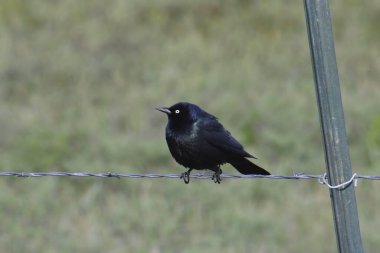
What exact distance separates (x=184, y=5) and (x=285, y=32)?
1.62 m

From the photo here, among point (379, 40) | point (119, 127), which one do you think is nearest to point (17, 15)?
point (119, 127)

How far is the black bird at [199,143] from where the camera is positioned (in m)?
5.98

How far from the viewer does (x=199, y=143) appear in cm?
600

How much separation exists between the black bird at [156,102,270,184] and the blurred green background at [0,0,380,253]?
6.11 ft

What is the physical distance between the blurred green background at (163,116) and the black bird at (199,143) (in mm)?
1862

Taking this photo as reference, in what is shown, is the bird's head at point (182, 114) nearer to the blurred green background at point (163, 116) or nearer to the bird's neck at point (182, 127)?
the bird's neck at point (182, 127)

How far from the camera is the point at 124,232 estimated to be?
8203 mm

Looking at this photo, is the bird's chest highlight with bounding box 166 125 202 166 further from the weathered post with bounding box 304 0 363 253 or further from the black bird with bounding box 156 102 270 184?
the weathered post with bounding box 304 0 363 253

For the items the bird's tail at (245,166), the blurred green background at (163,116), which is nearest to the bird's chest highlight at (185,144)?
the bird's tail at (245,166)

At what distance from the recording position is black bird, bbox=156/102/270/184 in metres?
5.98

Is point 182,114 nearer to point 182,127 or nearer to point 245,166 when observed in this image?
point 182,127

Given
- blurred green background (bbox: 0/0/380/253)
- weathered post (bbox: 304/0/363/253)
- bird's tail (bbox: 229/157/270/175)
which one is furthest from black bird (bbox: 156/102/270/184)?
weathered post (bbox: 304/0/363/253)

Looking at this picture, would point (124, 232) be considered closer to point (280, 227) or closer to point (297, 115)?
point (280, 227)

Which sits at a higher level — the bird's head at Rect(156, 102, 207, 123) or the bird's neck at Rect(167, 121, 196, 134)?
the bird's head at Rect(156, 102, 207, 123)
